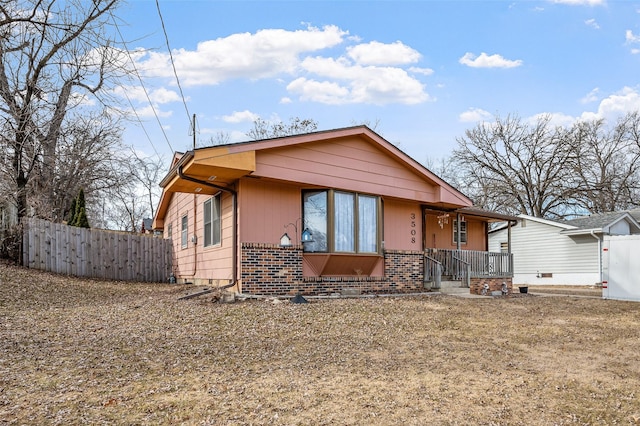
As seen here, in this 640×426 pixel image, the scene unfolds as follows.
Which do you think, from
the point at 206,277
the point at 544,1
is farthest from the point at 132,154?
the point at 544,1

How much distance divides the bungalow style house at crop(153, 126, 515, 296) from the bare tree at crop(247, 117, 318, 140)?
53.3ft

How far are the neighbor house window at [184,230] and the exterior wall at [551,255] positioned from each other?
643 inches

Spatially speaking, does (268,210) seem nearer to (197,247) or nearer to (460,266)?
(197,247)

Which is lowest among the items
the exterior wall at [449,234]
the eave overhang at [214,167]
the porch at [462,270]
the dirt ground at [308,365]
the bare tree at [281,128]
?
the dirt ground at [308,365]

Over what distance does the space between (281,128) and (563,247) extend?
16965 millimetres

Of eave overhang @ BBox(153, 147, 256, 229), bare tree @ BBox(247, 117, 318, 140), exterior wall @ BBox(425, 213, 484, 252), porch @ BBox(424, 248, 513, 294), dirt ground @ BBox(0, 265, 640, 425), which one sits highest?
bare tree @ BBox(247, 117, 318, 140)

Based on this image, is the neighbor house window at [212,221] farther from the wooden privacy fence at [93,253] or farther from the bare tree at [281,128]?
the bare tree at [281,128]

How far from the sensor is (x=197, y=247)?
1382 cm

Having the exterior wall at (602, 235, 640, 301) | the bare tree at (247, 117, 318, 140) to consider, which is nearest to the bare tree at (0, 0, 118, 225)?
the exterior wall at (602, 235, 640, 301)

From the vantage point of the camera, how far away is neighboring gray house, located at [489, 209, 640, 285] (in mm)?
20734

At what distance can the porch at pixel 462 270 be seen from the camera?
13.3 meters

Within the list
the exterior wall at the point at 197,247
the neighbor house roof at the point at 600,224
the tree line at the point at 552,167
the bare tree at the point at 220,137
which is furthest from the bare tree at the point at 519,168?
the exterior wall at the point at 197,247

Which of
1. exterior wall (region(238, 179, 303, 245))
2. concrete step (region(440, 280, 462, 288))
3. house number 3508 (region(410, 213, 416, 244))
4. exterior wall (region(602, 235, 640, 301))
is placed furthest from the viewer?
exterior wall (region(602, 235, 640, 301))

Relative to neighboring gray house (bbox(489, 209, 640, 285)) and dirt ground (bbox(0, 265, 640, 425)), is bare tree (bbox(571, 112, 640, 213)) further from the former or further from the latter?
dirt ground (bbox(0, 265, 640, 425))
